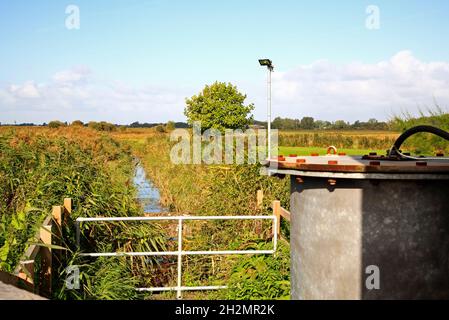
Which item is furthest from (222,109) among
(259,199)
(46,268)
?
(46,268)

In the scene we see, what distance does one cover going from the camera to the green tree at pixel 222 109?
27.1 meters

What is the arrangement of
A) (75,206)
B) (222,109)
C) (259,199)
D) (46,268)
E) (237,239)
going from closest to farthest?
(46,268)
(75,206)
(237,239)
(259,199)
(222,109)

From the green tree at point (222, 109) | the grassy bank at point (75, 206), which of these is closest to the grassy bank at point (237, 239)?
the grassy bank at point (75, 206)

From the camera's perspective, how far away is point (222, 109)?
27672 millimetres

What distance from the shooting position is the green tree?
89.0 feet

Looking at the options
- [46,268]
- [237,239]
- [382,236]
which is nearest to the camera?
[382,236]

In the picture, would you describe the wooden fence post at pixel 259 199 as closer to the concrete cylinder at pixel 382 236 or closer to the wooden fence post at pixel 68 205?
the wooden fence post at pixel 68 205

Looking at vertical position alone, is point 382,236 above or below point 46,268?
above

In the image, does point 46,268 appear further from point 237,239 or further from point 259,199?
point 259,199

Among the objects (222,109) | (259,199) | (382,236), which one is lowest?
(259,199)

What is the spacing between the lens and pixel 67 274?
204 inches

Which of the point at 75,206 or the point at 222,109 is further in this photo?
the point at 222,109

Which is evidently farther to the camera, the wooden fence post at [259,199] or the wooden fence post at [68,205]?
the wooden fence post at [259,199]

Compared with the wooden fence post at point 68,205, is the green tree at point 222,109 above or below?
above
